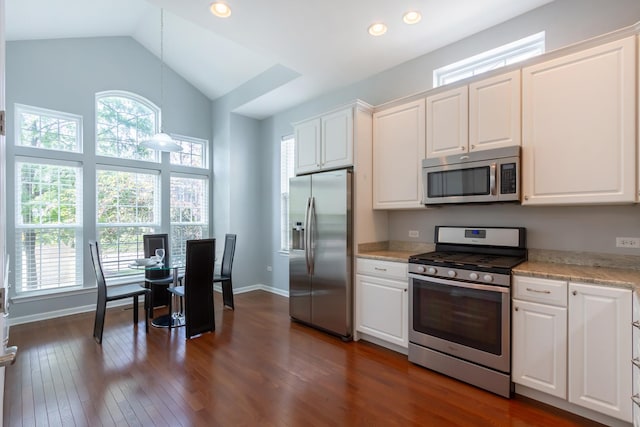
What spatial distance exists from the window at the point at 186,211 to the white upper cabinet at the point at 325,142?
8.23 ft

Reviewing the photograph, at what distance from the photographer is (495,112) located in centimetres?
264

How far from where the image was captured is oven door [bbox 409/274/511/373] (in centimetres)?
234

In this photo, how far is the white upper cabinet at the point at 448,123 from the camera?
282 centimetres

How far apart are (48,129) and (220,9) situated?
10.5 ft

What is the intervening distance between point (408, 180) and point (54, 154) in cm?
455

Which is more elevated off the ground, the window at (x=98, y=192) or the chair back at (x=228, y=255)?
the window at (x=98, y=192)

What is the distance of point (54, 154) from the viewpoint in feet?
13.8

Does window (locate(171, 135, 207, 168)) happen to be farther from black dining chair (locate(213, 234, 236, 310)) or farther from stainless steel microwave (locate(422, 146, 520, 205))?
stainless steel microwave (locate(422, 146, 520, 205))

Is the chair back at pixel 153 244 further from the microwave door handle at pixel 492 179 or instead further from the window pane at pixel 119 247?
the microwave door handle at pixel 492 179

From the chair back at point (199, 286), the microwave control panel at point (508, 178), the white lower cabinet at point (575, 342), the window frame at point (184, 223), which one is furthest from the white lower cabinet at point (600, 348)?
the window frame at point (184, 223)

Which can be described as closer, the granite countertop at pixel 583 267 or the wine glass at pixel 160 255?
the granite countertop at pixel 583 267

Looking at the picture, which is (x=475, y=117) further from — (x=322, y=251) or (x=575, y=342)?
(x=322, y=251)

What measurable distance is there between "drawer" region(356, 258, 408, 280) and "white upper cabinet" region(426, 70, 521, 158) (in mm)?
1108

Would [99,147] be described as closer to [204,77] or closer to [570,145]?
[204,77]
